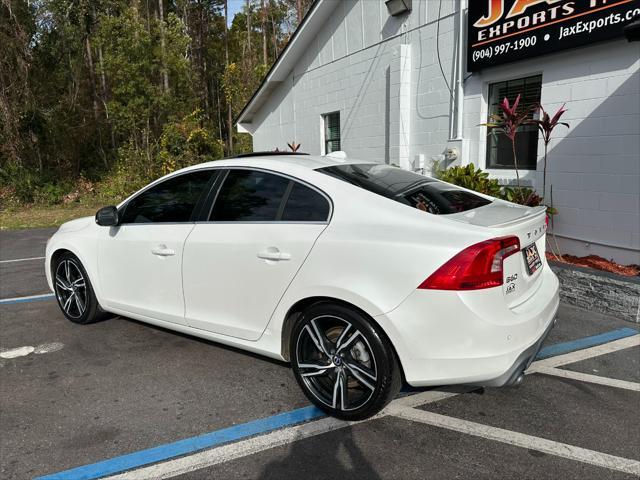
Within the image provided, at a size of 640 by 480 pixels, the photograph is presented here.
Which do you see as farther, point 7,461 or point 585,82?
point 585,82

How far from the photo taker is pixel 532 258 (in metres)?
3.03

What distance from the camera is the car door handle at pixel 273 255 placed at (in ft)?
9.88

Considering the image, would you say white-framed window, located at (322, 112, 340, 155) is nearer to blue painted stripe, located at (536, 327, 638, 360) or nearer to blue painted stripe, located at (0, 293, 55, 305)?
blue painted stripe, located at (0, 293, 55, 305)

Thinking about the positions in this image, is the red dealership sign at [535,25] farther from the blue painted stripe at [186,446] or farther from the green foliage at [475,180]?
the blue painted stripe at [186,446]

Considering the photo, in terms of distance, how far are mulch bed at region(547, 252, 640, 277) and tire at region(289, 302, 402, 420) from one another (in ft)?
12.1

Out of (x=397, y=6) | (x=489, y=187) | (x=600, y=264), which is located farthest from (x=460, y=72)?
(x=600, y=264)

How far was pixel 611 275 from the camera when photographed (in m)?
4.87

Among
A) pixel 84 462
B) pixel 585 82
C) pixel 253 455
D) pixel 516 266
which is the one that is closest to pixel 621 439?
pixel 516 266

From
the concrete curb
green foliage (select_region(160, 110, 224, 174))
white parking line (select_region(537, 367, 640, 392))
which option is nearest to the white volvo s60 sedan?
white parking line (select_region(537, 367, 640, 392))

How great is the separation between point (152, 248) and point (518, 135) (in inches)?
214

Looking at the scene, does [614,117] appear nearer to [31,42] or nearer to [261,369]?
[261,369]

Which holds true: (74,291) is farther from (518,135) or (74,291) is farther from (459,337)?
(518,135)

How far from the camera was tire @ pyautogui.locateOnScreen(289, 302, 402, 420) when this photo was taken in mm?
2707

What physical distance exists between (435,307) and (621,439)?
1433 mm
